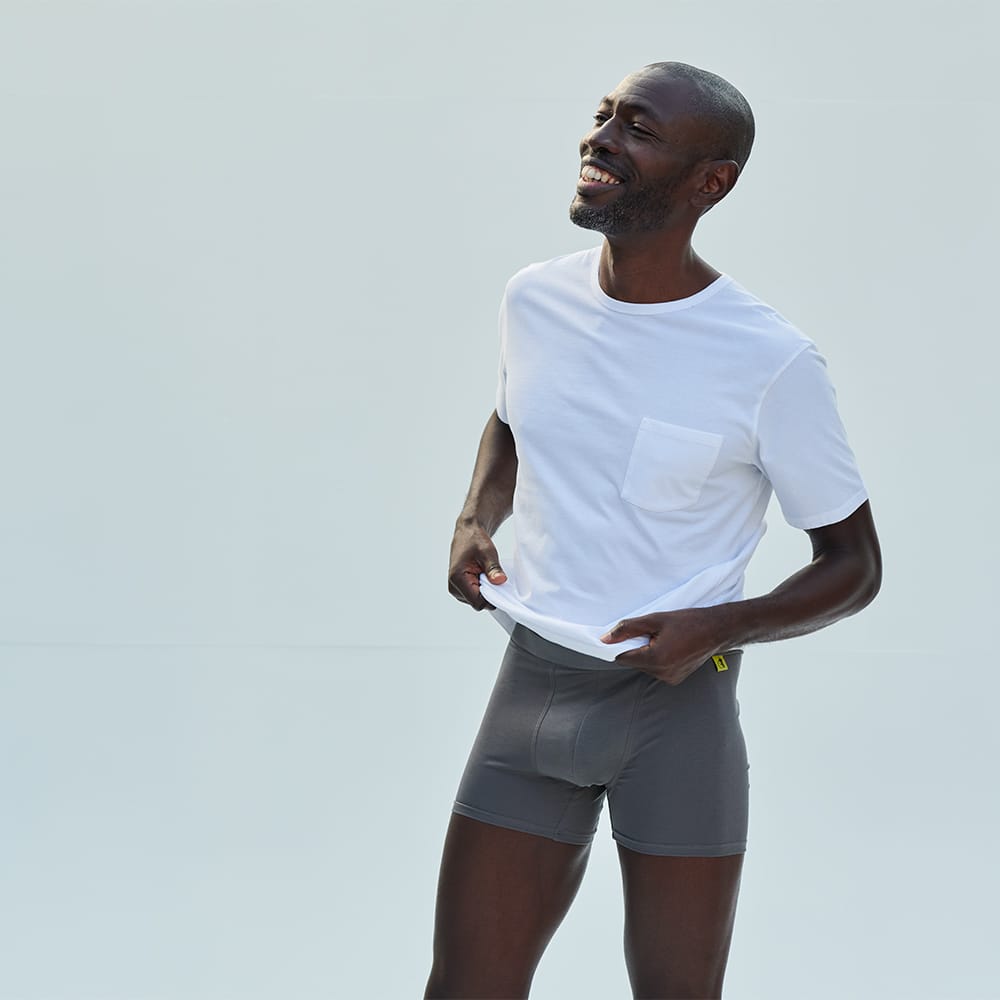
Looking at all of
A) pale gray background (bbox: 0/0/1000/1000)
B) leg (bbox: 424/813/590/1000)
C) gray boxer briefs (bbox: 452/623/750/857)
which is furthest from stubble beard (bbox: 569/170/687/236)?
pale gray background (bbox: 0/0/1000/1000)

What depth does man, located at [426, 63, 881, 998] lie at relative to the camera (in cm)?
162

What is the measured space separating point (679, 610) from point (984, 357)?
113 inches

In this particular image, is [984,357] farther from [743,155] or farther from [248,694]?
[743,155]

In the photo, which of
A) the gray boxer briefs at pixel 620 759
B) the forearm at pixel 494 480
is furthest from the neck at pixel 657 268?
the gray boxer briefs at pixel 620 759

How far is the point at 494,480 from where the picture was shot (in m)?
1.91

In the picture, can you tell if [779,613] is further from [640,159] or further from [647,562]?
[640,159]

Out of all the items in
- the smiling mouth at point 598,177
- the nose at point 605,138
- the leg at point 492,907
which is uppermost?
the nose at point 605,138

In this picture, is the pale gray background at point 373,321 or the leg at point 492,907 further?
the pale gray background at point 373,321

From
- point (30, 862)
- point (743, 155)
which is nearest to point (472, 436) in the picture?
point (30, 862)

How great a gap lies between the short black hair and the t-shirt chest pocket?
309 millimetres

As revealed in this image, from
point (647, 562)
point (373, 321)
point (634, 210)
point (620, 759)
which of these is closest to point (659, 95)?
point (634, 210)

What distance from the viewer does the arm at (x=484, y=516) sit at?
5.81 ft

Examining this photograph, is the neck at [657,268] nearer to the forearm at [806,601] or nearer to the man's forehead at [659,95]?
the man's forehead at [659,95]

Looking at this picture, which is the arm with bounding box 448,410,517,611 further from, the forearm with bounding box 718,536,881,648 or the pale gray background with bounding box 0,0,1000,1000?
the pale gray background with bounding box 0,0,1000,1000
